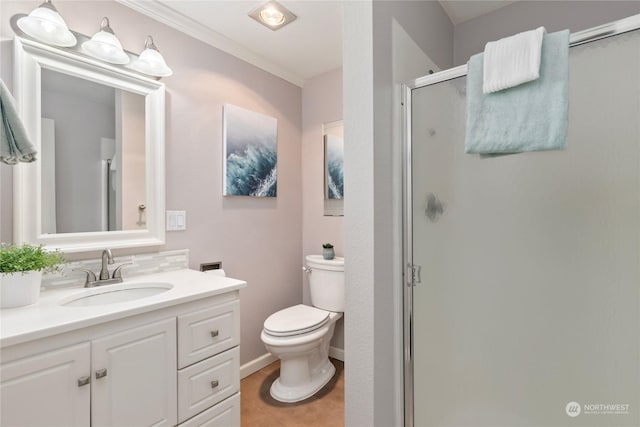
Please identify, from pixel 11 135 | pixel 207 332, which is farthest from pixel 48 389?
pixel 11 135

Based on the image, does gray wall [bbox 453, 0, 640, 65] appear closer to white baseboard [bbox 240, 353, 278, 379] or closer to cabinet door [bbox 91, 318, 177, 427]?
cabinet door [bbox 91, 318, 177, 427]

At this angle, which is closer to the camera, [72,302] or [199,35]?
[72,302]

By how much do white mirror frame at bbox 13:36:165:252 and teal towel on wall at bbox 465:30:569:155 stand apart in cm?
157

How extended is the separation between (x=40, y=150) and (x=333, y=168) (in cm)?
173

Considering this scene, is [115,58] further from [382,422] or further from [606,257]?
[606,257]

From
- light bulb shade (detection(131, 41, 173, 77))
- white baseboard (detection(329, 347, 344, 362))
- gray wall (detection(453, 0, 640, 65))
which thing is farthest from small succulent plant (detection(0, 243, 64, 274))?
gray wall (detection(453, 0, 640, 65))

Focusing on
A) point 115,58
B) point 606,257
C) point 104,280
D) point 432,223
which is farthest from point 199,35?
point 606,257

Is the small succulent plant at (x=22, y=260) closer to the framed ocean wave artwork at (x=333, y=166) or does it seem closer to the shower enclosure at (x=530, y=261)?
the shower enclosure at (x=530, y=261)

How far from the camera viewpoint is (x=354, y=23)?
122 cm

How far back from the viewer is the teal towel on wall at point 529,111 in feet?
3.13

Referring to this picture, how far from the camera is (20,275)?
3.59 feet

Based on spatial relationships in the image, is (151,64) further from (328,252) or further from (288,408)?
(288,408)

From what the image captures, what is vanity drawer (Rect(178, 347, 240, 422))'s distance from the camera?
1276 millimetres

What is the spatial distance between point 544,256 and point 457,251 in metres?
0.31
